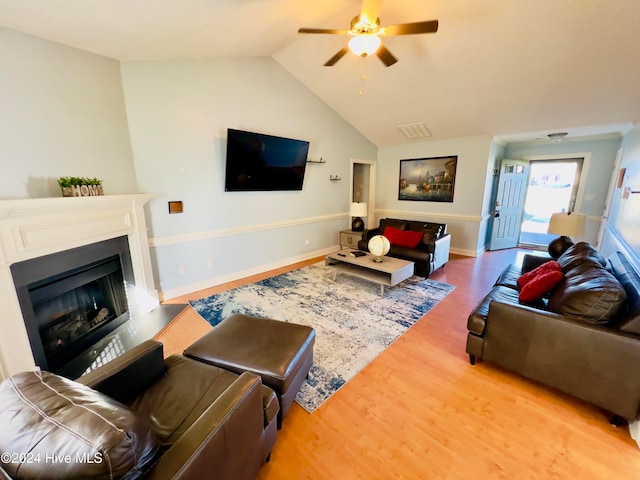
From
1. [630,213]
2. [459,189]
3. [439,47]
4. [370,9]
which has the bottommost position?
[630,213]

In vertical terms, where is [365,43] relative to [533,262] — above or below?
above

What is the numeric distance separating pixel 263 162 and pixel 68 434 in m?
3.63

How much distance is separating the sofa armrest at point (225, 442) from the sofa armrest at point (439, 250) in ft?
11.5

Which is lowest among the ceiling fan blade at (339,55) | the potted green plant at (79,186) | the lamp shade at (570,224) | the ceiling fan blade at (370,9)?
the lamp shade at (570,224)

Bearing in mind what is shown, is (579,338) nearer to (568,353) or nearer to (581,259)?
(568,353)

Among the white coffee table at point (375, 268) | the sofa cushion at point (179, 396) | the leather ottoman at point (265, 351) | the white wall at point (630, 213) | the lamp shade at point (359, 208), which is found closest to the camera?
the sofa cushion at point (179, 396)

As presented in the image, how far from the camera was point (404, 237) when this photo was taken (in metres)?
4.44

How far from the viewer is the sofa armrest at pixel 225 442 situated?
0.82 m

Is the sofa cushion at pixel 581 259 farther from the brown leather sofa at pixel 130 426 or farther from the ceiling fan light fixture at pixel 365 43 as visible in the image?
the brown leather sofa at pixel 130 426

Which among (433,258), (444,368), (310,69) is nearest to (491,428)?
(444,368)

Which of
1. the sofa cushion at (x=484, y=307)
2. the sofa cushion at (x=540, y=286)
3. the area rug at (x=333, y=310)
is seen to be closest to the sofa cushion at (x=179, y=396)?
the area rug at (x=333, y=310)

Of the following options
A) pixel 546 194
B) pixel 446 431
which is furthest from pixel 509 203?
pixel 446 431

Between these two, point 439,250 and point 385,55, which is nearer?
point 385,55

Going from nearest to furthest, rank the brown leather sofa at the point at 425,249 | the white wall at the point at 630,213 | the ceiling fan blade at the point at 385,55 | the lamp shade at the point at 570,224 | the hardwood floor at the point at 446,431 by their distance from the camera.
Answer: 1. the hardwood floor at the point at 446,431
2. the ceiling fan blade at the point at 385,55
3. the white wall at the point at 630,213
4. the lamp shade at the point at 570,224
5. the brown leather sofa at the point at 425,249
